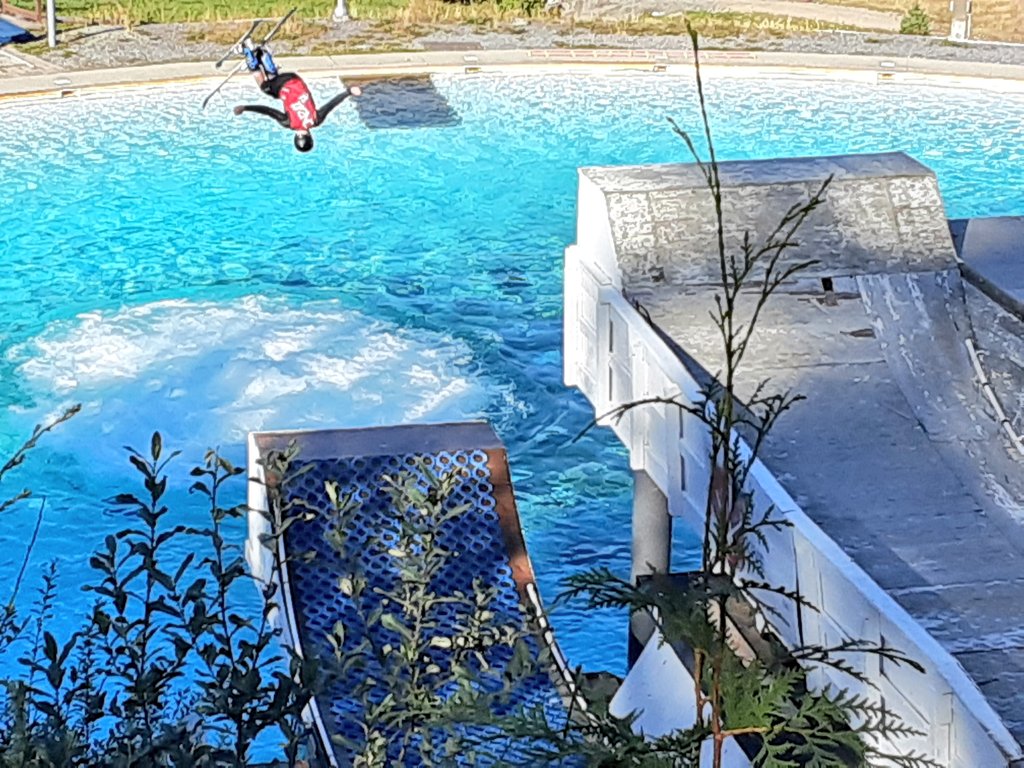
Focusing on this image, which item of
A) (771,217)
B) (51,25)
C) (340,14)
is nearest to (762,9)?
(340,14)

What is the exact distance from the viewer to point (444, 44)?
16953 mm

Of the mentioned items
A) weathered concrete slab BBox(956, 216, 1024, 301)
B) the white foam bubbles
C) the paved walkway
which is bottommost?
the white foam bubbles

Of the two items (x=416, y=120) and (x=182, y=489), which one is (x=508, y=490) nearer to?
(x=182, y=489)

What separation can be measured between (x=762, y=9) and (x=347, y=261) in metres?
8.22

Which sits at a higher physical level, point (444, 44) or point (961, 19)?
point (961, 19)

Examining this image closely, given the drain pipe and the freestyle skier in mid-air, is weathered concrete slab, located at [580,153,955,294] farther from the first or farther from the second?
the freestyle skier in mid-air

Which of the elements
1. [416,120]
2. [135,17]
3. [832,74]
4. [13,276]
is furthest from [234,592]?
[135,17]

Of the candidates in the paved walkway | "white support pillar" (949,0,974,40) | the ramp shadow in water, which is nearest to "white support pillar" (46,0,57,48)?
the ramp shadow in water

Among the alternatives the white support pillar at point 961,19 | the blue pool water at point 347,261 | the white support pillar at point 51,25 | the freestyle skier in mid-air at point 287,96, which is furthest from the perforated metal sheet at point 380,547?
the white support pillar at point 961,19

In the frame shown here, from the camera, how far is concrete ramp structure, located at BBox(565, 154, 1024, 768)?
402 centimetres

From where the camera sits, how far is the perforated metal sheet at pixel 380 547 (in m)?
5.91

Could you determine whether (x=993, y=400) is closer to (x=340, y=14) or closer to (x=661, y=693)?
(x=661, y=693)

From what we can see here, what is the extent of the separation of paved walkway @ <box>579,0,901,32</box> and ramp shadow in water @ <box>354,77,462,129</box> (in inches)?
134

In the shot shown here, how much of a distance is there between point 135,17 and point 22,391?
30.4 feet
